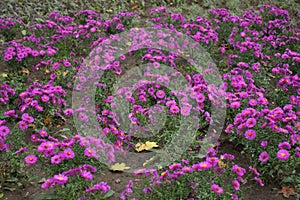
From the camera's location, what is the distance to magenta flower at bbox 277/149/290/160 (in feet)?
10.3

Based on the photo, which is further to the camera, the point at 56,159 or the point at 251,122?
the point at 251,122

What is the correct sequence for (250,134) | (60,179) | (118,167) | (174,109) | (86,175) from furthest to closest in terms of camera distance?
(174,109)
(118,167)
(250,134)
(86,175)
(60,179)

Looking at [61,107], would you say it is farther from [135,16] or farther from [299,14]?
[299,14]

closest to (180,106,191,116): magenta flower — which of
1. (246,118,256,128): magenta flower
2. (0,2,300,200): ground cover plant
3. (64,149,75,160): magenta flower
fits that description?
(0,2,300,200): ground cover plant

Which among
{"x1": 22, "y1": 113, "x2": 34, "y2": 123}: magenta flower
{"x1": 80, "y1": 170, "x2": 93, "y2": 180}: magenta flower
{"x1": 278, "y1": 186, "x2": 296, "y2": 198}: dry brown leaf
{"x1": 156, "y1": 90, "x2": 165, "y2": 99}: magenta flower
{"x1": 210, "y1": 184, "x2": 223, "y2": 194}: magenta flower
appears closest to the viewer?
{"x1": 210, "y1": 184, "x2": 223, "y2": 194}: magenta flower

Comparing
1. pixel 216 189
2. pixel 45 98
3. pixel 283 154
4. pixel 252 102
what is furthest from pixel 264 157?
pixel 45 98

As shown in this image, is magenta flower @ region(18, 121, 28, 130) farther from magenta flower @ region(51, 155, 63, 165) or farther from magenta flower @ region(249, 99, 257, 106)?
magenta flower @ region(249, 99, 257, 106)

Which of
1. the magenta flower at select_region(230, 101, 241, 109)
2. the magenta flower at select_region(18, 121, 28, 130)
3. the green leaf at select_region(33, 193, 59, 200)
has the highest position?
the magenta flower at select_region(230, 101, 241, 109)

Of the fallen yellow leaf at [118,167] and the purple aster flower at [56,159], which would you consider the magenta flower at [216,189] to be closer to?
the fallen yellow leaf at [118,167]

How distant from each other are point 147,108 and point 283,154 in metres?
1.50

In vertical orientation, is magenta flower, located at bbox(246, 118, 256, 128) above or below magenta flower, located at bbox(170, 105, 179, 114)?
above

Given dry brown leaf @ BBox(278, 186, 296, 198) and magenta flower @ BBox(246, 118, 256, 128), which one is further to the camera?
magenta flower @ BBox(246, 118, 256, 128)

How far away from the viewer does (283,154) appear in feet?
10.3

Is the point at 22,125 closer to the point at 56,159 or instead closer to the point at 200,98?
the point at 56,159
